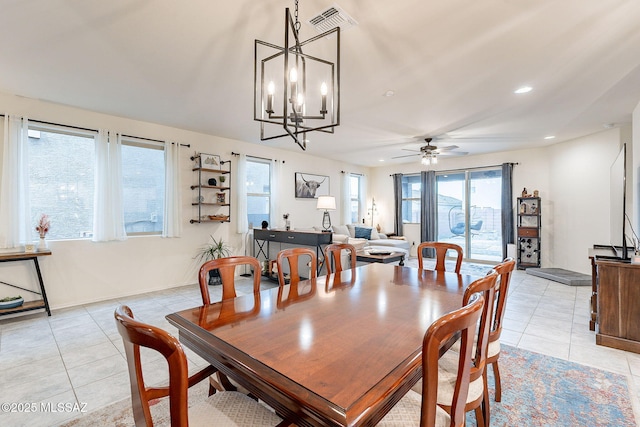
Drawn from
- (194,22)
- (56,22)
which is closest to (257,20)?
(194,22)

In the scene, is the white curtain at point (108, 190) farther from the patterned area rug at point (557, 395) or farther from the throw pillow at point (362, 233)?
the throw pillow at point (362, 233)

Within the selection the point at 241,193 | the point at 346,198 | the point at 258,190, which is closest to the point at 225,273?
the point at 241,193

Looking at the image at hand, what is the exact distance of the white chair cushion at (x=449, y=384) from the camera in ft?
4.48

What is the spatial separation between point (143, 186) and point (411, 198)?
21.6 feet

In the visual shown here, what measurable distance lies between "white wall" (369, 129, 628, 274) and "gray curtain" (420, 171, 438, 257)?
0.96 metres

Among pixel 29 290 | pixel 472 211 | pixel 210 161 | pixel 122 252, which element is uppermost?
pixel 210 161

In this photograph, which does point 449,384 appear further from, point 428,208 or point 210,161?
point 428,208

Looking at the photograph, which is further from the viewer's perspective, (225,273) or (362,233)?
(362,233)

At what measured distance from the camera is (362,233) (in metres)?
7.72

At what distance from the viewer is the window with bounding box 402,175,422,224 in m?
8.32

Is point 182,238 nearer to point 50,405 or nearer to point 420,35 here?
point 50,405

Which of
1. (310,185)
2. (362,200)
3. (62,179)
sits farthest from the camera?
(362,200)

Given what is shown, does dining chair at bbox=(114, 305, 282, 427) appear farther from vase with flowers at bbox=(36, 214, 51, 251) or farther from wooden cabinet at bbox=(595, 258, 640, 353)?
vase with flowers at bbox=(36, 214, 51, 251)

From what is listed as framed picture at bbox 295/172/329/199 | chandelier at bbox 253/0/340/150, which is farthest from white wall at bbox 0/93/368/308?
chandelier at bbox 253/0/340/150
